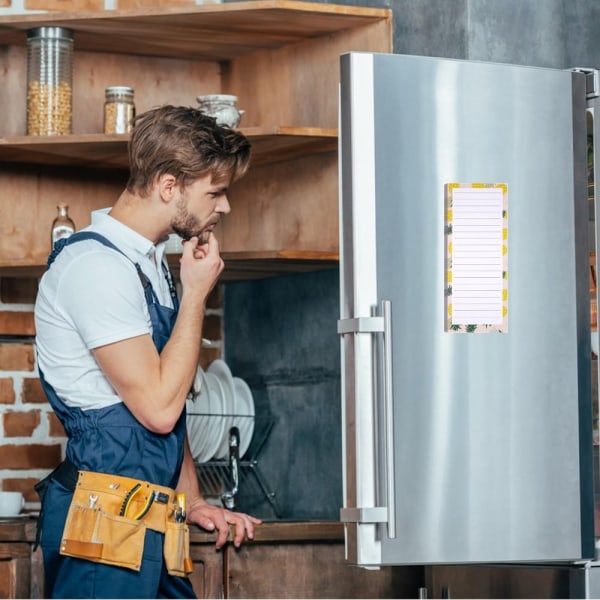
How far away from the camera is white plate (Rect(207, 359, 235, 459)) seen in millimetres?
3662

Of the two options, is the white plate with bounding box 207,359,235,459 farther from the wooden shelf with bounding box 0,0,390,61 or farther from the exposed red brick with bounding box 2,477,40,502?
the wooden shelf with bounding box 0,0,390,61

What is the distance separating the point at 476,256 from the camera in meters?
2.65

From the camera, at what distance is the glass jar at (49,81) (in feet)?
11.2

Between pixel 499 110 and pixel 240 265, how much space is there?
94cm

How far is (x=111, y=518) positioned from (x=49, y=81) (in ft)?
4.73

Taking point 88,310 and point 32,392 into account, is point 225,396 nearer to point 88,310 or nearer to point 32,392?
point 32,392

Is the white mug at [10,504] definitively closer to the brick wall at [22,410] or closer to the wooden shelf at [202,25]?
the brick wall at [22,410]

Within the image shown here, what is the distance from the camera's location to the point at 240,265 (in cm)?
339

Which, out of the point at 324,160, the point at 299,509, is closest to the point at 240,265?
the point at 324,160

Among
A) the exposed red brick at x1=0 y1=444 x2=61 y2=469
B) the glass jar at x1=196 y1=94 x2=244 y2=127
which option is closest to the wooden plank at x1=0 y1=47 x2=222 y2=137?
the glass jar at x1=196 y1=94 x2=244 y2=127

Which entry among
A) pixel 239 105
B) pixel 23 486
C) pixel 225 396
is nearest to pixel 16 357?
pixel 23 486

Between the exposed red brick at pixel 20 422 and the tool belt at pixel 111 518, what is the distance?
1.21m

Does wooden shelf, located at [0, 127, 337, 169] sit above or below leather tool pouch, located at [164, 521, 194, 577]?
above

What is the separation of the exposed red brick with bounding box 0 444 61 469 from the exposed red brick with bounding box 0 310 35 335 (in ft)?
1.04
